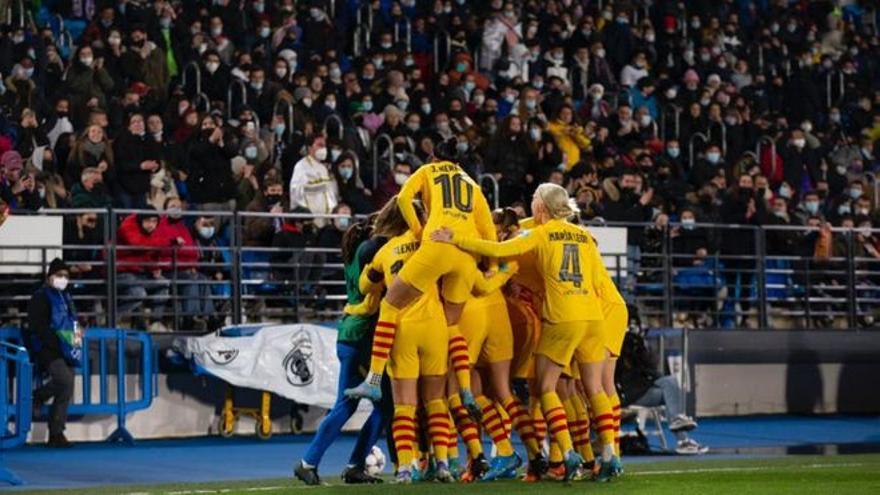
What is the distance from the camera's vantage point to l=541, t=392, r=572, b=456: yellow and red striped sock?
1410 cm

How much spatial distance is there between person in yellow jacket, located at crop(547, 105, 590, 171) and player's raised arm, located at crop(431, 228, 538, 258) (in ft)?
42.2

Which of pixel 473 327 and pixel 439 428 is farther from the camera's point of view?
pixel 473 327

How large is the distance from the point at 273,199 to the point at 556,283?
9.08 meters

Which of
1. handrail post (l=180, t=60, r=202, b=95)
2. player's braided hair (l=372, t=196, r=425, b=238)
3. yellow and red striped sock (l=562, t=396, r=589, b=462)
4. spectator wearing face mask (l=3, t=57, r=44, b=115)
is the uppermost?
handrail post (l=180, t=60, r=202, b=95)

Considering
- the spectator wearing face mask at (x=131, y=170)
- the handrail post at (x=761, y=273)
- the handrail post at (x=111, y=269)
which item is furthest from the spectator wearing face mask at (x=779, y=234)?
the handrail post at (x=111, y=269)

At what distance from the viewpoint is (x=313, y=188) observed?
75.5 feet

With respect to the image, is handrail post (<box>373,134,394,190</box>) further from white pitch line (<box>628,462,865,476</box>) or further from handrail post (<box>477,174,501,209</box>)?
white pitch line (<box>628,462,865,476</box>)

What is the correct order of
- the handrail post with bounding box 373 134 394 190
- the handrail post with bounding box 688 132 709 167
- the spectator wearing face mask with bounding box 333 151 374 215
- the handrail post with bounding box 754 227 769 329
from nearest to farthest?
the spectator wearing face mask with bounding box 333 151 374 215 < the handrail post with bounding box 373 134 394 190 < the handrail post with bounding box 754 227 769 329 < the handrail post with bounding box 688 132 709 167

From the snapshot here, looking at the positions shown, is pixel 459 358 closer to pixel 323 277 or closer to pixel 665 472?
pixel 665 472

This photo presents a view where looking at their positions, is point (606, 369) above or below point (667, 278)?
below

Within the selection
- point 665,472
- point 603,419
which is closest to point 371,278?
point 603,419

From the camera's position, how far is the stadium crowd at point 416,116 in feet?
73.7

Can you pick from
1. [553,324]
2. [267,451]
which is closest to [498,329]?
[553,324]

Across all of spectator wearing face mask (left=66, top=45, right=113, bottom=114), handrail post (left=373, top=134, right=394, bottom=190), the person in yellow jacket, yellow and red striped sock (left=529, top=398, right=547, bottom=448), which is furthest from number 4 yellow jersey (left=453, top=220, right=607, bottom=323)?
the person in yellow jacket
